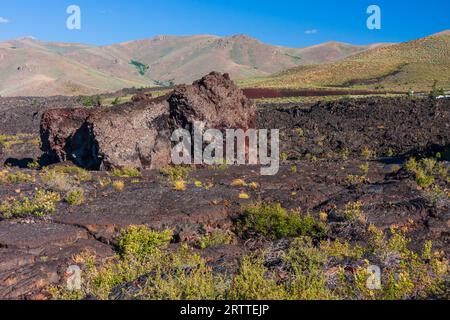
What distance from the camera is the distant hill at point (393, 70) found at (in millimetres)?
Answer: 87000

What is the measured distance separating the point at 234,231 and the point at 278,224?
124 cm

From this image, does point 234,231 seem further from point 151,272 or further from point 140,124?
point 140,124

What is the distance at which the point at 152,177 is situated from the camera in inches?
714

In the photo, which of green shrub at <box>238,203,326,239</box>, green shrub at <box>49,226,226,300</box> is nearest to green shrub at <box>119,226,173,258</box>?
green shrub at <box>49,226,226,300</box>

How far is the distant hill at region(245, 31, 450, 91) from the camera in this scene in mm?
87000

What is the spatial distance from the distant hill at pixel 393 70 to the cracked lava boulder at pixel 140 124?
6178 centimetres

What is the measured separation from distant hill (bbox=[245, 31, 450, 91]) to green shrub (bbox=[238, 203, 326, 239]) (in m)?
72.4

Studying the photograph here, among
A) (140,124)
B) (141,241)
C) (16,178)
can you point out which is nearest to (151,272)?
(141,241)

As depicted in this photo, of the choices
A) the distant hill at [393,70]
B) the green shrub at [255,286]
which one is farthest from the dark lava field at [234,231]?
the distant hill at [393,70]

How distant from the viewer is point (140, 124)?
2164 cm

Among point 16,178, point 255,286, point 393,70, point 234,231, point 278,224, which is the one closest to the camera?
point 255,286

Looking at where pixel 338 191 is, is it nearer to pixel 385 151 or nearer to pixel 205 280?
pixel 205 280

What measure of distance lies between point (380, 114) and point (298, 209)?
2325cm
